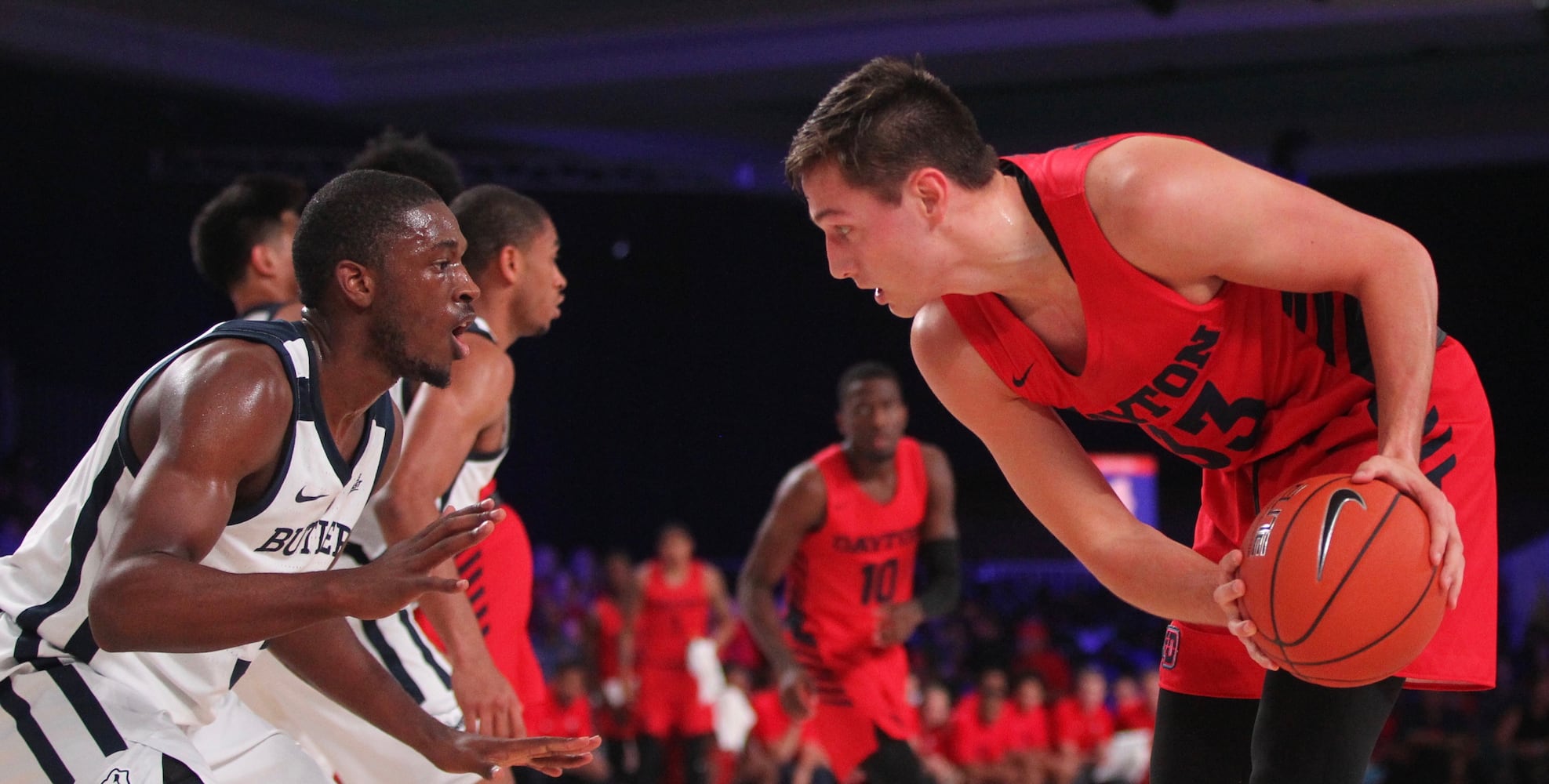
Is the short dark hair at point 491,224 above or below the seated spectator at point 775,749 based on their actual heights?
above

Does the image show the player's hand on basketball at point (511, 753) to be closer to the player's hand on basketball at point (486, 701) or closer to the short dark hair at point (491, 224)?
the player's hand on basketball at point (486, 701)

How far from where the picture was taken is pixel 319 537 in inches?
Result: 98.3

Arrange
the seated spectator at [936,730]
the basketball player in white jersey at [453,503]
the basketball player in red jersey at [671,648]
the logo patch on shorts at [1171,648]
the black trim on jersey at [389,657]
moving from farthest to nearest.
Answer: the basketball player in red jersey at [671,648] < the seated spectator at [936,730] < the black trim on jersey at [389,657] < the basketball player in white jersey at [453,503] < the logo patch on shorts at [1171,648]

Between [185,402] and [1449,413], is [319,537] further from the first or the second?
[1449,413]

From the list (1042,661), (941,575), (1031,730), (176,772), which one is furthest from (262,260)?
(1042,661)

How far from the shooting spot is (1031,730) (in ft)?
28.7

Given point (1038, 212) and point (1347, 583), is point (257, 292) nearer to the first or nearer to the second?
point (1038, 212)

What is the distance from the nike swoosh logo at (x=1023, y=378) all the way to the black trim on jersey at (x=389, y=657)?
169 centimetres

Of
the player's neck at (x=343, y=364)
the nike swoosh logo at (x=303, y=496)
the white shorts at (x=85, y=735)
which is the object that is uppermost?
the player's neck at (x=343, y=364)

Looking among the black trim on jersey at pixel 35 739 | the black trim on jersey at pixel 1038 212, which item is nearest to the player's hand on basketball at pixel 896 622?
the black trim on jersey at pixel 1038 212

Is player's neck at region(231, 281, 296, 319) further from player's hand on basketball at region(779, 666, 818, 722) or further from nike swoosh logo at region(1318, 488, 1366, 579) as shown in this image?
nike swoosh logo at region(1318, 488, 1366, 579)

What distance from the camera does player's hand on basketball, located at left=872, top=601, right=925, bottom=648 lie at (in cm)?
530

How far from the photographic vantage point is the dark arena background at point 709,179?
36.7 feet

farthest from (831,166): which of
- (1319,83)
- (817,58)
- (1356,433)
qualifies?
(1319,83)
